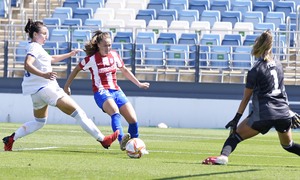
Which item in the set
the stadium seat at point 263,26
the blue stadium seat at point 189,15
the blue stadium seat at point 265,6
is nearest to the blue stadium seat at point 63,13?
the blue stadium seat at point 189,15

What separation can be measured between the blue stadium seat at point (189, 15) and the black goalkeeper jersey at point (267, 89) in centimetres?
1956

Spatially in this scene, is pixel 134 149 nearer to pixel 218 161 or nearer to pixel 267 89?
pixel 218 161

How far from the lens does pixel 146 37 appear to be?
3083 centimetres

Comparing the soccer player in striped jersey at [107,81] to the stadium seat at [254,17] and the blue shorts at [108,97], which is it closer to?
the blue shorts at [108,97]

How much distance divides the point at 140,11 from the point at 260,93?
20578 mm

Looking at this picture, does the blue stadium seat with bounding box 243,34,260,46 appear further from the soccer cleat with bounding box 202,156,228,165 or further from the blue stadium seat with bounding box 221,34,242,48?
the soccer cleat with bounding box 202,156,228,165

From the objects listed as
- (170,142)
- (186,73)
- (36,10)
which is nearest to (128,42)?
(186,73)

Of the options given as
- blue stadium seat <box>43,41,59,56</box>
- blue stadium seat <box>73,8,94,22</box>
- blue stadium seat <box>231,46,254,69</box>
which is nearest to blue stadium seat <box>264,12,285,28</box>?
blue stadium seat <box>231,46,254,69</box>

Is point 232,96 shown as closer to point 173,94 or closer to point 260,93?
point 173,94

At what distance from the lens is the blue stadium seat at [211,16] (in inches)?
1287

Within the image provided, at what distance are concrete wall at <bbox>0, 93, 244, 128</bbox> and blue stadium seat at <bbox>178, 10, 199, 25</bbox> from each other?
4046 mm

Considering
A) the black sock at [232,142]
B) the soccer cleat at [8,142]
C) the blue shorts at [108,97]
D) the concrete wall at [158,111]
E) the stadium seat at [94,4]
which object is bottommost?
the concrete wall at [158,111]

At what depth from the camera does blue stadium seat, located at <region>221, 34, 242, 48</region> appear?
30.4 metres

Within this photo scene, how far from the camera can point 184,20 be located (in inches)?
1298
